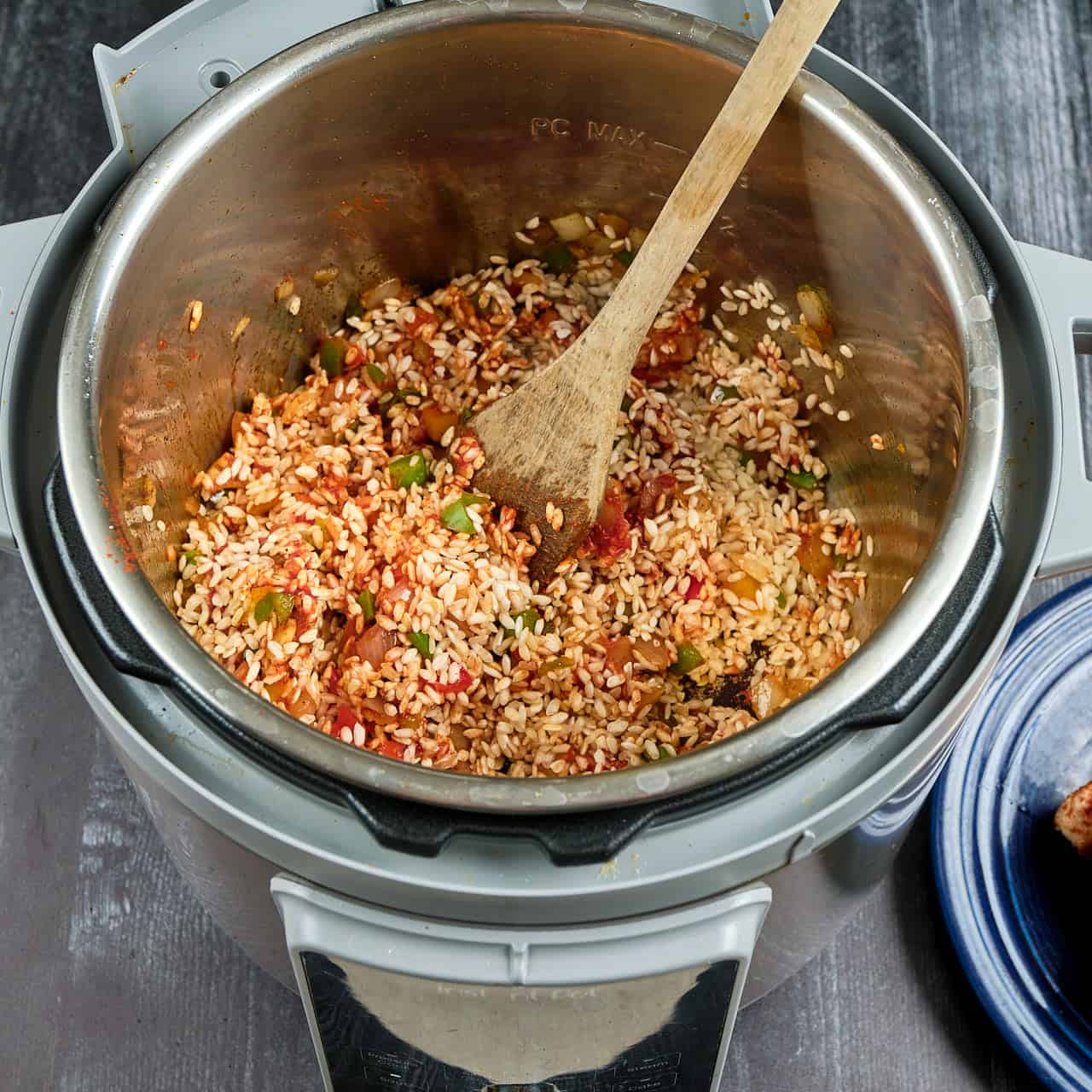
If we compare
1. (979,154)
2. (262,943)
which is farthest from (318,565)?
(979,154)

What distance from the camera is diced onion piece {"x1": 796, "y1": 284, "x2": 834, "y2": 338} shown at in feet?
5.93

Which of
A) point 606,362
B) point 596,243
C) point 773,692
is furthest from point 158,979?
point 596,243

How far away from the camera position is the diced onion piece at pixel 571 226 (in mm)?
1970

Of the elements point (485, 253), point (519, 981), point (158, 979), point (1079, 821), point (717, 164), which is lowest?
point (158, 979)

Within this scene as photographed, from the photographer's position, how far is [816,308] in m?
1.83

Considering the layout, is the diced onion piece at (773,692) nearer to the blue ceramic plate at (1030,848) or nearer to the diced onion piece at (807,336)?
the blue ceramic plate at (1030,848)

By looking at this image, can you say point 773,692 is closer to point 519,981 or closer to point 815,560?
point 815,560

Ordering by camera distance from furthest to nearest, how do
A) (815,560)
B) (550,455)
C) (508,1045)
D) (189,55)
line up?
(815,560) < (550,455) < (189,55) < (508,1045)

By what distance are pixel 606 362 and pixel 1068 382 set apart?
561 millimetres

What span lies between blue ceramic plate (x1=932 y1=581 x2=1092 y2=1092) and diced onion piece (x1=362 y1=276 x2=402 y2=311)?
3.70 feet

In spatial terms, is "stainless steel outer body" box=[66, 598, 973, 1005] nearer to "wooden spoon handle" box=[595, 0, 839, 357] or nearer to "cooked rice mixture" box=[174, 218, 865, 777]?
"cooked rice mixture" box=[174, 218, 865, 777]

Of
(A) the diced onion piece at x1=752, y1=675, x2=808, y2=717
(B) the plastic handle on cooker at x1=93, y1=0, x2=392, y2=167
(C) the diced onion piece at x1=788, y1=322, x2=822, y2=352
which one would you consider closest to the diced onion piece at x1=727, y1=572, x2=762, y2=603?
(A) the diced onion piece at x1=752, y1=675, x2=808, y2=717

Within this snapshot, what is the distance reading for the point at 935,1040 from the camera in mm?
2002

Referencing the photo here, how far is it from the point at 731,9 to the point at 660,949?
1.19 metres
